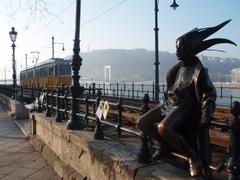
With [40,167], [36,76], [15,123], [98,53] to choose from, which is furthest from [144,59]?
[40,167]

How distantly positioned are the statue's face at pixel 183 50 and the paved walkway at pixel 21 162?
4.16 metres

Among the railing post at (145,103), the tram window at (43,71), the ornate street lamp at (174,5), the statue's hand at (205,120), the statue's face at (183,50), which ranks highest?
the ornate street lamp at (174,5)

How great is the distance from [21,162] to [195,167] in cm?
568

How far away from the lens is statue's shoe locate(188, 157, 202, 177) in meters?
3.60

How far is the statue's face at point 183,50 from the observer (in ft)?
12.5

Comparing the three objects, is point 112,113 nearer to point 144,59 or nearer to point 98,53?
point 144,59

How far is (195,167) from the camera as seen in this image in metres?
3.62

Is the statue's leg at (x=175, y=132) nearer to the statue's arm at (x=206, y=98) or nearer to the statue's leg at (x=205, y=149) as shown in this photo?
the statue's leg at (x=205, y=149)

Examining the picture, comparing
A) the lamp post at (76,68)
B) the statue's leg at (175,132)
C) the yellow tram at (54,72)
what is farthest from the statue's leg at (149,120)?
the yellow tram at (54,72)

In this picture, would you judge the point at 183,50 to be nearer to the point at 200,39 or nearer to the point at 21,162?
the point at 200,39

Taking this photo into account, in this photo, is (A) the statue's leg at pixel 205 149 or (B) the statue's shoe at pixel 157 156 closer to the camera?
(A) the statue's leg at pixel 205 149

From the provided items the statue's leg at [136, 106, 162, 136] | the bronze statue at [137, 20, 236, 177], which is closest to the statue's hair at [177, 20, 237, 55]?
the bronze statue at [137, 20, 236, 177]

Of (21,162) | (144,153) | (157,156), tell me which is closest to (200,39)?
(157,156)

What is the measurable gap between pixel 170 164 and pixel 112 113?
21.2ft
